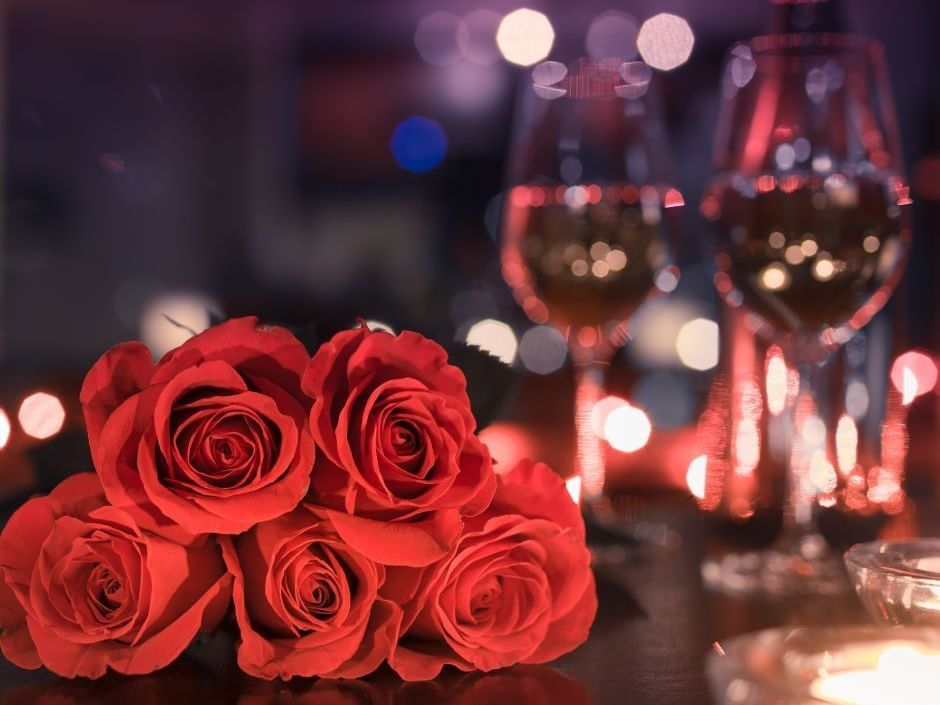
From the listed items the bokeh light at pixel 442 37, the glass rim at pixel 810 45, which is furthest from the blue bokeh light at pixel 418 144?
the glass rim at pixel 810 45

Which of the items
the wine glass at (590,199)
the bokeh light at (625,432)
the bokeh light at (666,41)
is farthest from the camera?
the bokeh light at (666,41)

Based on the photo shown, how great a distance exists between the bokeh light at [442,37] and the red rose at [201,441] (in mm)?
4190

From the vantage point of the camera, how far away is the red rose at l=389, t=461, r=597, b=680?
0.51m

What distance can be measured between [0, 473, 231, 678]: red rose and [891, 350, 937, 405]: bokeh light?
5.99 feet

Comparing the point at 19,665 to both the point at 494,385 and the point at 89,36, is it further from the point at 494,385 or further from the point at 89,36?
the point at 89,36

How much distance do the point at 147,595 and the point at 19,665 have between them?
65 millimetres

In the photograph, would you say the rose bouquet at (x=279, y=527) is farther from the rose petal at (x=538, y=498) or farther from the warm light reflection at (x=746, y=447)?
the warm light reflection at (x=746, y=447)

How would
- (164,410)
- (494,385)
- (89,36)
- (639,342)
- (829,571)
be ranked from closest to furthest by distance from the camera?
(164,410)
(494,385)
(829,571)
(639,342)
(89,36)

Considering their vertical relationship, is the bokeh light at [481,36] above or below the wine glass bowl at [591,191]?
above

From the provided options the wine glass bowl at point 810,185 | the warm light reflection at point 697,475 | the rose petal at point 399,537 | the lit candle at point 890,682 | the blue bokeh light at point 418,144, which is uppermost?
the blue bokeh light at point 418,144

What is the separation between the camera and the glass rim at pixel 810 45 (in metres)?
0.81

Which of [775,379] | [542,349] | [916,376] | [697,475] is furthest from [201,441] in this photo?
[542,349]

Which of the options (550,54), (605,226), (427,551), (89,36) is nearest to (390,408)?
(427,551)

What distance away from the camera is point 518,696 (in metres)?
0.50
